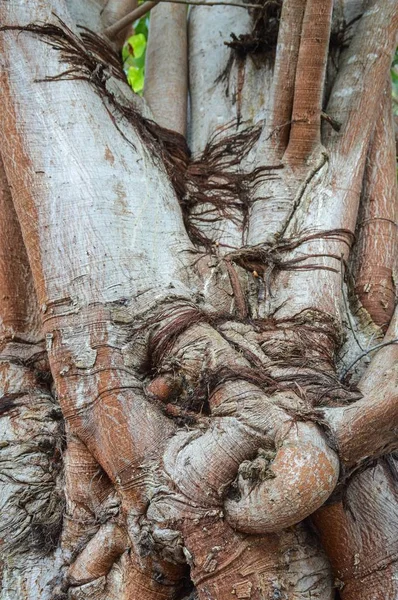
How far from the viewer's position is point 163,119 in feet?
8.70

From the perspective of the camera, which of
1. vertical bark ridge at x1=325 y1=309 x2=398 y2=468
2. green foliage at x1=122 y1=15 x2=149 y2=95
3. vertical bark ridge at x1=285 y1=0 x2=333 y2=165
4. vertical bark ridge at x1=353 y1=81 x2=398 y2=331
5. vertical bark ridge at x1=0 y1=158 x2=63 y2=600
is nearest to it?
vertical bark ridge at x1=325 y1=309 x2=398 y2=468

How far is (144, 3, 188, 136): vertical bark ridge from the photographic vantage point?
2.69 m

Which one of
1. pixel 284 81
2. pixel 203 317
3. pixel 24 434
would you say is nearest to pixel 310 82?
pixel 284 81

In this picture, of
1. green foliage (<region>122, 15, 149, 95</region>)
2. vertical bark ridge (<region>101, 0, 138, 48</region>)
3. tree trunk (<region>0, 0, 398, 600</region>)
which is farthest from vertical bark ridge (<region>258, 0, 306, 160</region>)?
green foliage (<region>122, 15, 149, 95</region>)

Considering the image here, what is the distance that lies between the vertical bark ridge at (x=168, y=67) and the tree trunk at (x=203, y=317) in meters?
0.03

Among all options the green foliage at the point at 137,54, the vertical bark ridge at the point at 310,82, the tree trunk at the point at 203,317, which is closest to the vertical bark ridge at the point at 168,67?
the tree trunk at the point at 203,317

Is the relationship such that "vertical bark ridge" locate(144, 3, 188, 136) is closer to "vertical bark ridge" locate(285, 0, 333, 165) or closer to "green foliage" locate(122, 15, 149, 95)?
"vertical bark ridge" locate(285, 0, 333, 165)

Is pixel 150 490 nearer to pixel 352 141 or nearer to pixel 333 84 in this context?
pixel 352 141

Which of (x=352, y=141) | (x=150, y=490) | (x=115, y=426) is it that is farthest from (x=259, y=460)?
(x=352, y=141)

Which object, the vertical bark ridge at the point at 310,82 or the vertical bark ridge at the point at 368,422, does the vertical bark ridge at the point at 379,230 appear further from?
the vertical bark ridge at the point at 368,422

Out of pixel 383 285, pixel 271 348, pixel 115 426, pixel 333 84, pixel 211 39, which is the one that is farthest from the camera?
pixel 211 39

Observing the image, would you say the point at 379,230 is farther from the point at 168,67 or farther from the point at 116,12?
the point at 116,12

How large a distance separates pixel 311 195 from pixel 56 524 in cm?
130

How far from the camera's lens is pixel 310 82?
210cm
